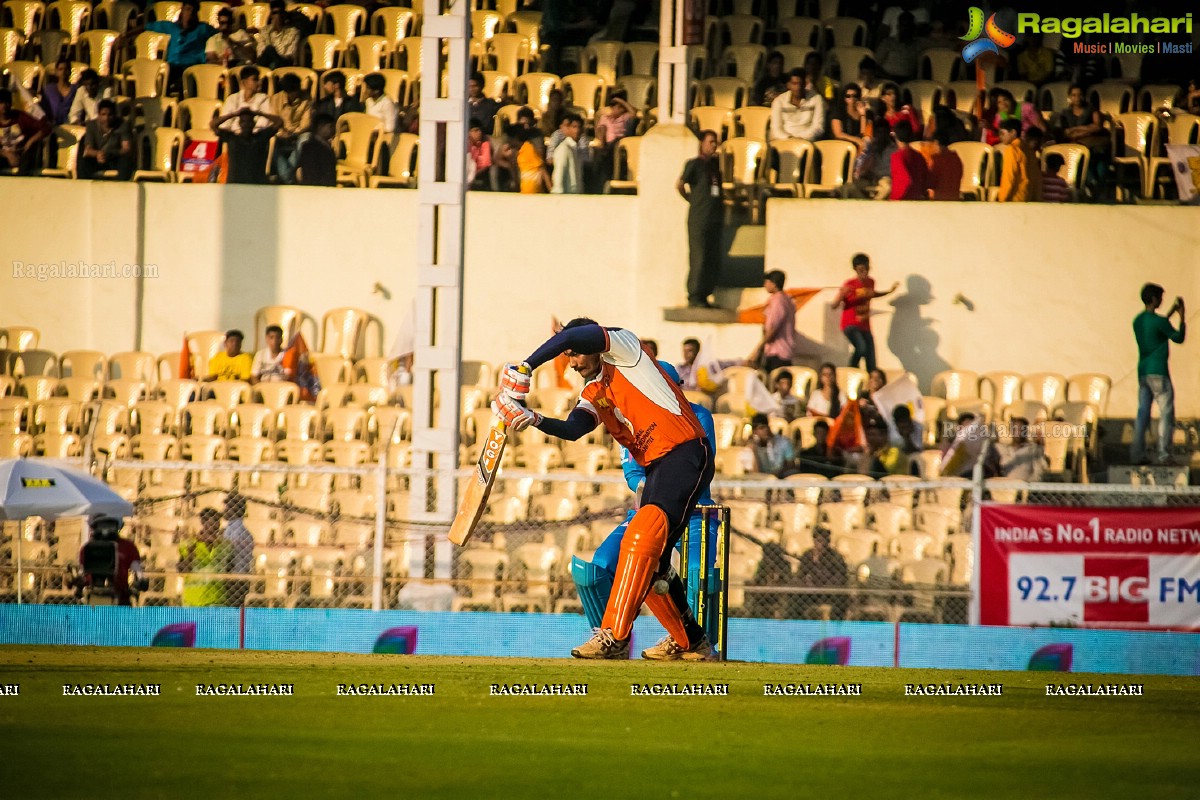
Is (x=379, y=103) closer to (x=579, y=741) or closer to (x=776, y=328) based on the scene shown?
(x=776, y=328)

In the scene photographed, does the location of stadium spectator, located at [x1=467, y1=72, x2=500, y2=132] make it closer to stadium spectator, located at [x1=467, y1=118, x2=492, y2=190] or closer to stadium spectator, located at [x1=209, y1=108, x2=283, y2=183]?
stadium spectator, located at [x1=467, y1=118, x2=492, y2=190]

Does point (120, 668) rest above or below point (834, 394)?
below

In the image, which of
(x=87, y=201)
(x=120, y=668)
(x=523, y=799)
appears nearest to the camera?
(x=523, y=799)

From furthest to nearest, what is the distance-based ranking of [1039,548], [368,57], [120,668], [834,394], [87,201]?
[368,57], [87,201], [834,394], [1039,548], [120,668]

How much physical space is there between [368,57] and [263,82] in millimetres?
1558

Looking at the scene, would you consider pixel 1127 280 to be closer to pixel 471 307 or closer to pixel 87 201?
pixel 471 307

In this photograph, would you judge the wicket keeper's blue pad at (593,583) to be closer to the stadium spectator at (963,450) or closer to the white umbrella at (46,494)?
the white umbrella at (46,494)

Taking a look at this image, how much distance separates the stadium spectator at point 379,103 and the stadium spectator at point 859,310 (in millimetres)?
5994

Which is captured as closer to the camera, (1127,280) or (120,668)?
(120,668)

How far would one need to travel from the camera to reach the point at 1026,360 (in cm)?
1723

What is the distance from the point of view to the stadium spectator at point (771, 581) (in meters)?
12.7

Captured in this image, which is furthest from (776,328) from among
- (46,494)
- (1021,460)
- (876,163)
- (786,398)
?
(46,494)

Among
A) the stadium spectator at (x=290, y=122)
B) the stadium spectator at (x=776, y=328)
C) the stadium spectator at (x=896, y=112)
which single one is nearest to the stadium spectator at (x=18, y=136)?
the stadium spectator at (x=290, y=122)

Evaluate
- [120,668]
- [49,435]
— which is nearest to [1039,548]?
[120,668]
